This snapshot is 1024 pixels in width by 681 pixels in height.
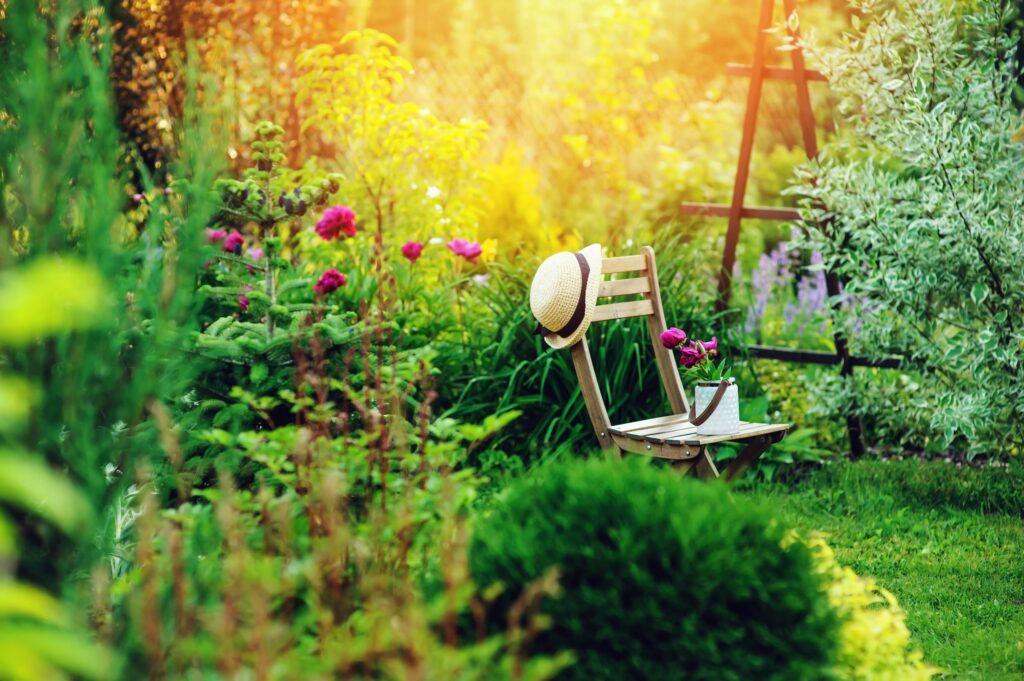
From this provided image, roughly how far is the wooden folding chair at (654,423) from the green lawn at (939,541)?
293 millimetres

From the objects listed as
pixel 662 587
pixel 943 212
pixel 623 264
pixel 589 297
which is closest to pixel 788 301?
pixel 943 212

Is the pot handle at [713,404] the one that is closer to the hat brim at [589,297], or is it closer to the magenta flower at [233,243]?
the hat brim at [589,297]

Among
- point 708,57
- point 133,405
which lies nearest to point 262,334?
point 133,405

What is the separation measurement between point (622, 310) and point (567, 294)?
543 mm

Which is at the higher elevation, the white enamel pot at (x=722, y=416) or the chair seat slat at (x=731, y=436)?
the white enamel pot at (x=722, y=416)

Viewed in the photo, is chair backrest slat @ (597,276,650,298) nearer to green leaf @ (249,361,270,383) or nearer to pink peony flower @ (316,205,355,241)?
pink peony flower @ (316,205,355,241)

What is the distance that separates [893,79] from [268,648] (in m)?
4.33

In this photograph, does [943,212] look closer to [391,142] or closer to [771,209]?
[771,209]

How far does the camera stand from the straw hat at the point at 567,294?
3.88 meters

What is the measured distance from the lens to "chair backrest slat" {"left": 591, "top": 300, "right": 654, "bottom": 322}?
421 centimetres

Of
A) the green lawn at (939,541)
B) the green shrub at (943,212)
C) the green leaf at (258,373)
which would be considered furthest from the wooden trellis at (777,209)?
the green leaf at (258,373)

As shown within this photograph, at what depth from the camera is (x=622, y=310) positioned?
4336 mm

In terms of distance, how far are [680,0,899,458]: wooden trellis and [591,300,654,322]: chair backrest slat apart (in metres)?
1.18

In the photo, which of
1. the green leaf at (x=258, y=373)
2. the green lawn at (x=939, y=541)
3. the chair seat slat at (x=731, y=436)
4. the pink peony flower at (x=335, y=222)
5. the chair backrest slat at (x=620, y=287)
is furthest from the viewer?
the chair backrest slat at (x=620, y=287)
